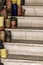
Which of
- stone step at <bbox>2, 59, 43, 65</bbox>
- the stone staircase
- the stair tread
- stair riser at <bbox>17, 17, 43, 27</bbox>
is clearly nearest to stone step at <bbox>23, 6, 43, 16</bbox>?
the stone staircase

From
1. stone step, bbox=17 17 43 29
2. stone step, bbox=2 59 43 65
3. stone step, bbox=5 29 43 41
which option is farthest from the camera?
stone step, bbox=17 17 43 29

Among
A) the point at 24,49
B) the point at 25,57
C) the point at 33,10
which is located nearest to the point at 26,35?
the point at 24,49

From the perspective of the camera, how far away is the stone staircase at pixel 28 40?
2.08 m

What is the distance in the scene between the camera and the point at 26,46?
2207 millimetres

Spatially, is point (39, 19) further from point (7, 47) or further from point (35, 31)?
point (7, 47)

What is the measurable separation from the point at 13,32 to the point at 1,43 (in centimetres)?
Result: 26

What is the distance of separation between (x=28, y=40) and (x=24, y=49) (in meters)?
0.16

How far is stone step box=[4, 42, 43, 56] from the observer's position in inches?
85.8

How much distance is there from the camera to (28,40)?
233 centimetres

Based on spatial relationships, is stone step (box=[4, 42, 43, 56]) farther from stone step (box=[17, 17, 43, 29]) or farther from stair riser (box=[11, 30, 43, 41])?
stone step (box=[17, 17, 43, 29])

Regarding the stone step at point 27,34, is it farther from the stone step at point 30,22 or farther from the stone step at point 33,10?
the stone step at point 33,10

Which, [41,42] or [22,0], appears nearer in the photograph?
[41,42]

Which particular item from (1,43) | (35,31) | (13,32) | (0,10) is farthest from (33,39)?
(0,10)

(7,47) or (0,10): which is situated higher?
(0,10)
